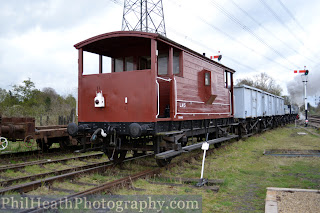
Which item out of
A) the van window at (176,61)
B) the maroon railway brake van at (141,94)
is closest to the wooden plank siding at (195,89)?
the maroon railway brake van at (141,94)

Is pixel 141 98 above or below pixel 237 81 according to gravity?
below

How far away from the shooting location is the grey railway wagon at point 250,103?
14.4m

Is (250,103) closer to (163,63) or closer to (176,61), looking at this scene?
(176,61)

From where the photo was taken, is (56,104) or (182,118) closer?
(182,118)

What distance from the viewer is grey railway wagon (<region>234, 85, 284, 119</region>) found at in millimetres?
14363

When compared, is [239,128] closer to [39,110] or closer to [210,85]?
[210,85]

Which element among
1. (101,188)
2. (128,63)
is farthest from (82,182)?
(128,63)

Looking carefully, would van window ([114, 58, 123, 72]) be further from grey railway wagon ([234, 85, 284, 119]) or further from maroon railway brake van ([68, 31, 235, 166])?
grey railway wagon ([234, 85, 284, 119])

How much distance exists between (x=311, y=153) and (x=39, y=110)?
18485mm

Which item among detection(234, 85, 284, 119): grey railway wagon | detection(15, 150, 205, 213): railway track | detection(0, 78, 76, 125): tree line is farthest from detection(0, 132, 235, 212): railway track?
detection(0, 78, 76, 125): tree line

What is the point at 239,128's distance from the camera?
14367 millimetres

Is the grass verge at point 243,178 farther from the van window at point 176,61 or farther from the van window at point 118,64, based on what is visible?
the van window at point 118,64

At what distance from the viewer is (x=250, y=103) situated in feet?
50.6

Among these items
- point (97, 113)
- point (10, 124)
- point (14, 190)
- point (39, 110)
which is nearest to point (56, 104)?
point (39, 110)
